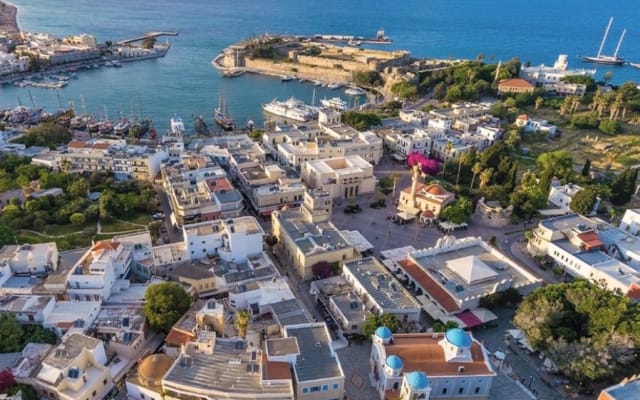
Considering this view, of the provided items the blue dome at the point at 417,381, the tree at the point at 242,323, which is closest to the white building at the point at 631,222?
the blue dome at the point at 417,381

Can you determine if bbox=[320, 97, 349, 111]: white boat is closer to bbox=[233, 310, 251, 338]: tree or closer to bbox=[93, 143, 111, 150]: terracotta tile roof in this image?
bbox=[93, 143, 111, 150]: terracotta tile roof

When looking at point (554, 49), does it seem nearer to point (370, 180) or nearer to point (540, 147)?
point (540, 147)

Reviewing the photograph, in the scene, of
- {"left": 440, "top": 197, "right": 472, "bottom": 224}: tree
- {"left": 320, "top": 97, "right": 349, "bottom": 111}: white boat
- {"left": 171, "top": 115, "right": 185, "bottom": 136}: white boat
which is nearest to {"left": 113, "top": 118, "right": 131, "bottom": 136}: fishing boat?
{"left": 171, "top": 115, "right": 185, "bottom": 136}: white boat

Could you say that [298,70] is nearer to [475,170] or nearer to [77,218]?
[475,170]

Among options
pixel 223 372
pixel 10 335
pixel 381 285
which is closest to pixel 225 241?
pixel 381 285

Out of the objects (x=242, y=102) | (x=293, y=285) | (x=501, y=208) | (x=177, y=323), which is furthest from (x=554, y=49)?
(x=177, y=323)
